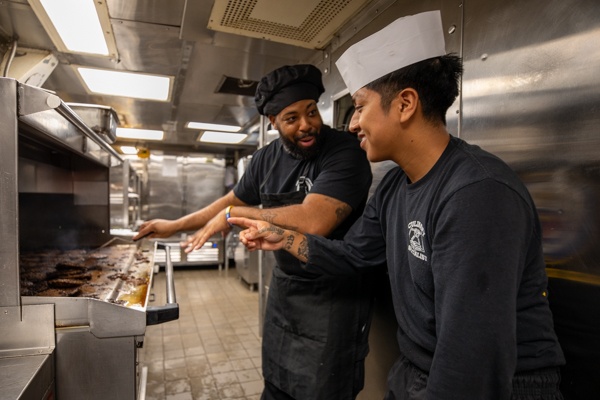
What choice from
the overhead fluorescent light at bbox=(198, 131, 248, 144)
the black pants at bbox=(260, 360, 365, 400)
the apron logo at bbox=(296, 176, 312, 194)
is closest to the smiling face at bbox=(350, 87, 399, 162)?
the apron logo at bbox=(296, 176, 312, 194)

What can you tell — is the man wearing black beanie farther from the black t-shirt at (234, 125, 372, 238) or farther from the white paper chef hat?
the white paper chef hat

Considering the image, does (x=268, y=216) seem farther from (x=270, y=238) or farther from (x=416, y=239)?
(x=416, y=239)

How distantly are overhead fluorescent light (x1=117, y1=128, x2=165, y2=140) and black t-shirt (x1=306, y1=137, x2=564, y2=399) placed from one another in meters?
5.91

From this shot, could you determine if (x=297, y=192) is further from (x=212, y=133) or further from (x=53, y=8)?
(x=212, y=133)

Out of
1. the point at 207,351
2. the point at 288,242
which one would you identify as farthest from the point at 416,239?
the point at 207,351

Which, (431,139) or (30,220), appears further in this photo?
(30,220)

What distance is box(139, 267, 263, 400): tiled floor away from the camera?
279 centimetres

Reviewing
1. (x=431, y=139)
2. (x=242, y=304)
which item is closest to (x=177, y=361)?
(x=242, y=304)

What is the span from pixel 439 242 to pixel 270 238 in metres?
0.61

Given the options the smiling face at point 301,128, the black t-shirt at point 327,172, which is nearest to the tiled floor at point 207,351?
the black t-shirt at point 327,172

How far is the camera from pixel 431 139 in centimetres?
98

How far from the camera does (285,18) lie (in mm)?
2086

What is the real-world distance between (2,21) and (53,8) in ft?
2.19

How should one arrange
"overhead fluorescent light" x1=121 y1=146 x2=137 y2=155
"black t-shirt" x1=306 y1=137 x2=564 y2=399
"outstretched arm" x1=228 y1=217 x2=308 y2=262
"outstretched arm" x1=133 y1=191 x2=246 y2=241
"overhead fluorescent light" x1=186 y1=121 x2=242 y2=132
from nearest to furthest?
"black t-shirt" x1=306 y1=137 x2=564 y2=399 < "outstretched arm" x1=228 y1=217 x2=308 y2=262 < "outstretched arm" x1=133 y1=191 x2=246 y2=241 < "overhead fluorescent light" x1=186 y1=121 x2=242 y2=132 < "overhead fluorescent light" x1=121 y1=146 x2=137 y2=155
